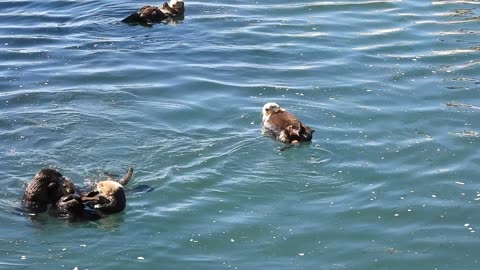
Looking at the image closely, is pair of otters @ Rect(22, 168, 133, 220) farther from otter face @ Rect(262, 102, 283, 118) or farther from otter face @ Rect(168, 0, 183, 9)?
otter face @ Rect(168, 0, 183, 9)

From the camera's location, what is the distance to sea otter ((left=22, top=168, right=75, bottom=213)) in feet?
34.8

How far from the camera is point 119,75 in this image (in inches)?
599

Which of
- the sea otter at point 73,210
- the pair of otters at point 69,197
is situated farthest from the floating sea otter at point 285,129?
the sea otter at point 73,210

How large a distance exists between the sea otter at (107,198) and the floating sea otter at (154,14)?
7399mm

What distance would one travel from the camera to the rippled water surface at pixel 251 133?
1003 centimetres

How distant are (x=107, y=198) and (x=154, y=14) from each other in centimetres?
781

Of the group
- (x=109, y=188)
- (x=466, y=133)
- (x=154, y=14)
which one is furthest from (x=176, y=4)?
(x=109, y=188)

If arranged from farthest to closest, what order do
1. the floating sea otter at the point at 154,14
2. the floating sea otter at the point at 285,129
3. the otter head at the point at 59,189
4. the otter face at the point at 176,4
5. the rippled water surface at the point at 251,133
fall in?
the otter face at the point at 176,4 < the floating sea otter at the point at 154,14 < the floating sea otter at the point at 285,129 < the otter head at the point at 59,189 < the rippled water surface at the point at 251,133

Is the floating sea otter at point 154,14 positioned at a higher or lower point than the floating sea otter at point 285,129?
higher

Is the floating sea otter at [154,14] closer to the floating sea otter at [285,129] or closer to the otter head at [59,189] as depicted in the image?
the floating sea otter at [285,129]

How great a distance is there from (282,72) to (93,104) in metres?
2.92

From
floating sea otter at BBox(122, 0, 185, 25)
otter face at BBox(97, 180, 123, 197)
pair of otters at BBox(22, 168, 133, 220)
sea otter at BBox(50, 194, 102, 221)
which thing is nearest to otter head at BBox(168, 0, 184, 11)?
floating sea otter at BBox(122, 0, 185, 25)

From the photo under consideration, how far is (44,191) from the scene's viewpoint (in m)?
10.6

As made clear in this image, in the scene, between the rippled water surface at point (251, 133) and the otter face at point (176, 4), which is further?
the otter face at point (176, 4)
